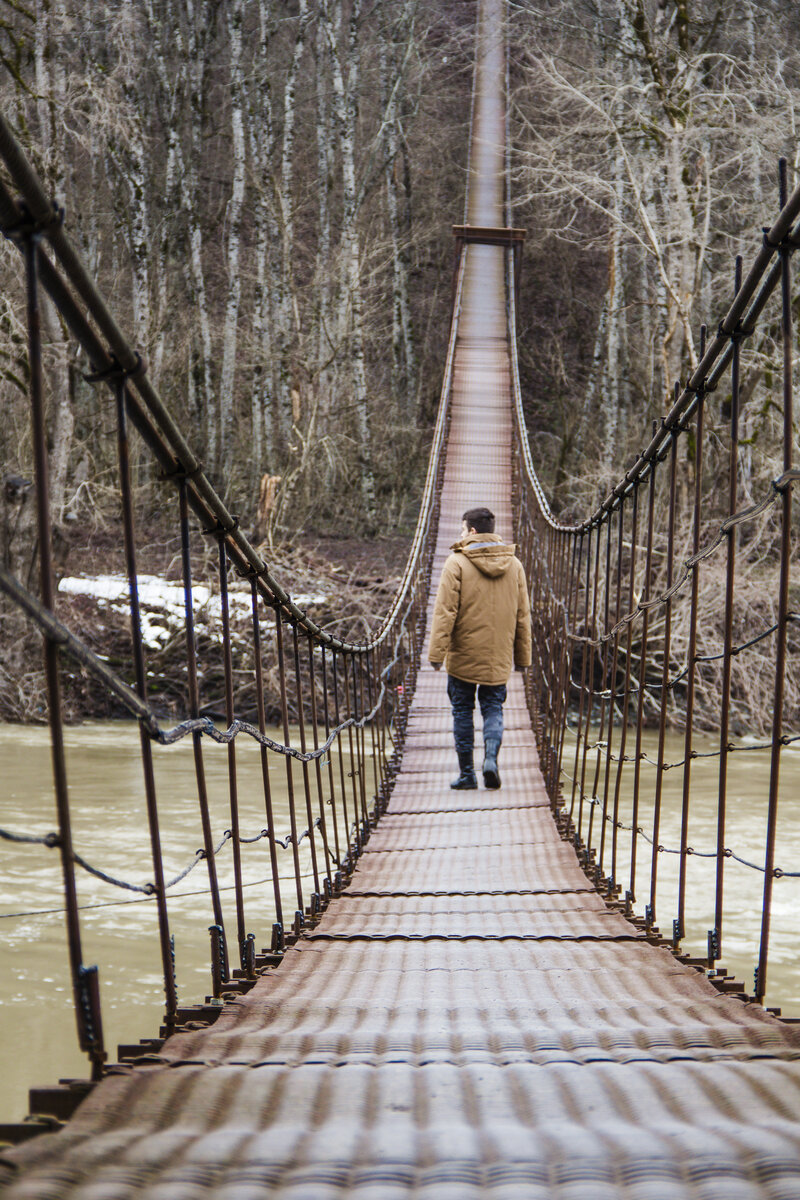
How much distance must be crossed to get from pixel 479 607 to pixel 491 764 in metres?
0.57

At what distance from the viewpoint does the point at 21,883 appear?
5.21m

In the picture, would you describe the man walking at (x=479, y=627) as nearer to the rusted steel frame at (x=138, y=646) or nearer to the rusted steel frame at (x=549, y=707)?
the rusted steel frame at (x=549, y=707)

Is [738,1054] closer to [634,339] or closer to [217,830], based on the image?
[217,830]

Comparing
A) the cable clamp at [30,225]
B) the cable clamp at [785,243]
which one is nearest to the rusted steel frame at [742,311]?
the cable clamp at [785,243]

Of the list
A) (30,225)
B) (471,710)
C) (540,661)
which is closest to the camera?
(30,225)

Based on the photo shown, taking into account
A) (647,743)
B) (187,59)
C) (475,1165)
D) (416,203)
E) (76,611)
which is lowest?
(647,743)

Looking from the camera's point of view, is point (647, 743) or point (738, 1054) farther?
point (647, 743)

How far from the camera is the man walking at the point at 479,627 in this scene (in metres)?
4.15

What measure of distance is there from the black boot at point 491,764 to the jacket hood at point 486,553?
2.00ft

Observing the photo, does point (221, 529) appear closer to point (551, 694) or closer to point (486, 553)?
point (486, 553)

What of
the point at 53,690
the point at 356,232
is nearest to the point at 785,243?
the point at 53,690

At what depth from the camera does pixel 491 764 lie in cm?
419

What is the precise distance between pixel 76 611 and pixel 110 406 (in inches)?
113

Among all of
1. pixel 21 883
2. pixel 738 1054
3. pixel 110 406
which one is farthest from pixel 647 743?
pixel 738 1054
